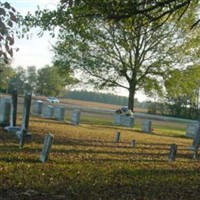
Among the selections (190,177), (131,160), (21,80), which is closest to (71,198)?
(190,177)

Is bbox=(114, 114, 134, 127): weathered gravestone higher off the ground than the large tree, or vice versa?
the large tree

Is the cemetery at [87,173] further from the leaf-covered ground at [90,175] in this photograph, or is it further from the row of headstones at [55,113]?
Result: the row of headstones at [55,113]

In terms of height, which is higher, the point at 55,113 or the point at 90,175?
the point at 55,113

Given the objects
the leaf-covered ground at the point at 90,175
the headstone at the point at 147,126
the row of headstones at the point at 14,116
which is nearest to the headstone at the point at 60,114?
the headstone at the point at 147,126

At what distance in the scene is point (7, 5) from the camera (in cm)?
457

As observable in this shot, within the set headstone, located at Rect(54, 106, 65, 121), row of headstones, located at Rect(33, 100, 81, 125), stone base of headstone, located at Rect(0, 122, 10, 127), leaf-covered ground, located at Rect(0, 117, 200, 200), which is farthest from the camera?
headstone, located at Rect(54, 106, 65, 121)

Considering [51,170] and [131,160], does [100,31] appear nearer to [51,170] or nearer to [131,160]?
[131,160]

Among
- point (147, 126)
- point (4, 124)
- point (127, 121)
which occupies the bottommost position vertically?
point (4, 124)

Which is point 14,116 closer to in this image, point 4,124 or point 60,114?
point 4,124

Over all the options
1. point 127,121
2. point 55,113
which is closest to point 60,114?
point 55,113

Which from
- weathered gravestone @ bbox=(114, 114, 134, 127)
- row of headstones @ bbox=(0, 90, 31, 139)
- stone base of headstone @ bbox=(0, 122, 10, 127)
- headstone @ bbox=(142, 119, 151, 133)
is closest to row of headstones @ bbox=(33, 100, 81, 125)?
headstone @ bbox=(142, 119, 151, 133)

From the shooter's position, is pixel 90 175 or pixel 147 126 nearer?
pixel 90 175

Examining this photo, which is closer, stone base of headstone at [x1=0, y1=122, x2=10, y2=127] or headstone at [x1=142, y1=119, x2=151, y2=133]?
stone base of headstone at [x1=0, y1=122, x2=10, y2=127]

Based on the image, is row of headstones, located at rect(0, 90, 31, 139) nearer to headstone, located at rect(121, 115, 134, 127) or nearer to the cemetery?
the cemetery
